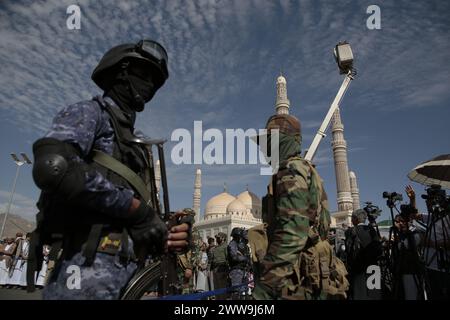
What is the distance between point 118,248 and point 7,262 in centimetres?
1170

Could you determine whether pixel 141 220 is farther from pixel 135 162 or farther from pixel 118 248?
pixel 135 162

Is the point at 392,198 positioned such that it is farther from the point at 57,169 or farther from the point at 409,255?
the point at 57,169

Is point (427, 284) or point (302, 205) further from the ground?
point (302, 205)

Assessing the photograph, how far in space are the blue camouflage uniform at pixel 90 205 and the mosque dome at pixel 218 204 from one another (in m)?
53.6

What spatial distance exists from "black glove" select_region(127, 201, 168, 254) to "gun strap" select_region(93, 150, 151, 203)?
0.18m

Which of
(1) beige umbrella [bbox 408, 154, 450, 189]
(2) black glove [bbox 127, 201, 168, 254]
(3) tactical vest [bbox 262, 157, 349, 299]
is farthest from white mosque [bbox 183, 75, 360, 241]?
(2) black glove [bbox 127, 201, 168, 254]

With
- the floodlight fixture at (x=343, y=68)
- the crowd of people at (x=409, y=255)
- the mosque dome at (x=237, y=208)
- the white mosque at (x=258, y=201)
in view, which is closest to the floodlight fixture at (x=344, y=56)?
the floodlight fixture at (x=343, y=68)

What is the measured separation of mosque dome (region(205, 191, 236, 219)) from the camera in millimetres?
55625

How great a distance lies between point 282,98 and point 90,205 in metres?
37.6

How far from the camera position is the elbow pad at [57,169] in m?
1.31

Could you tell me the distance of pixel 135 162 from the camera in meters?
1.81
